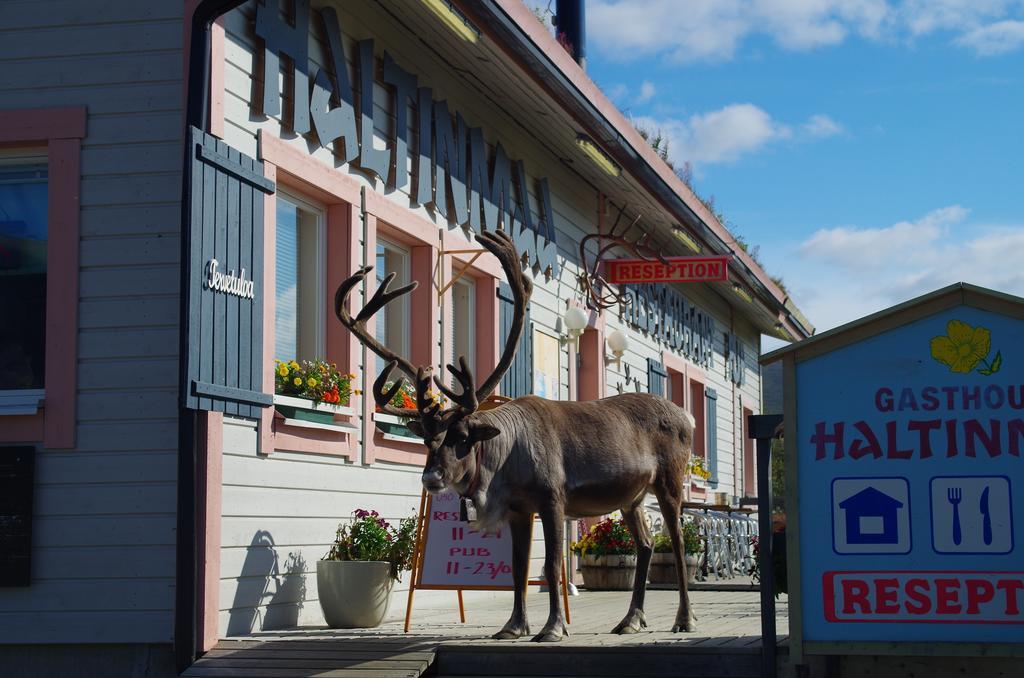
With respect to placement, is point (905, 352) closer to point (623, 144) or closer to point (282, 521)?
point (282, 521)

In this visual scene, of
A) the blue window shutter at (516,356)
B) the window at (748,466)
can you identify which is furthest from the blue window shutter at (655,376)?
the window at (748,466)

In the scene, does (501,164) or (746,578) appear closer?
(501,164)

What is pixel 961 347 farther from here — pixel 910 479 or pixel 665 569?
pixel 665 569

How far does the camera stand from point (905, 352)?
6.07m

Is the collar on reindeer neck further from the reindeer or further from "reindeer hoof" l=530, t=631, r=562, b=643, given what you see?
"reindeer hoof" l=530, t=631, r=562, b=643

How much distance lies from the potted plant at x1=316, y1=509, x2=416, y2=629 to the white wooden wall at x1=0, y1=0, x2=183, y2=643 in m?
1.26

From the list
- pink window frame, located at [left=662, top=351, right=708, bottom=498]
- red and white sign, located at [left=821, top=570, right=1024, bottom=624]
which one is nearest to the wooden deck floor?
red and white sign, located at [left=821, top=570, right=1024, bottom=624]

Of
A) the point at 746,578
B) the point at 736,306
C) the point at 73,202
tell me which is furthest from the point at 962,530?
the point at 736,306

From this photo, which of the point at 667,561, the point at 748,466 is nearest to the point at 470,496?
the point at 667,561

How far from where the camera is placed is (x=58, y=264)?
7.82m

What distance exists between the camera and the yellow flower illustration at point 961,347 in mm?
5957

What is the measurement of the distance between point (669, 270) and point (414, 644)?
8.54 metres

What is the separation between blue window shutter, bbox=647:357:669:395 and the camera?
58.6 ft

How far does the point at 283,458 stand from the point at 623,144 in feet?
19.5
